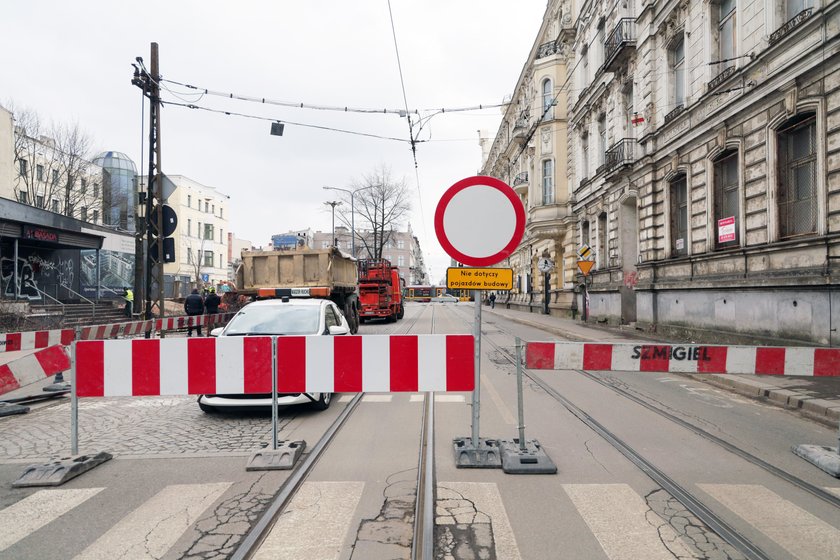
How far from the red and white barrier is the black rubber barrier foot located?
60 cm

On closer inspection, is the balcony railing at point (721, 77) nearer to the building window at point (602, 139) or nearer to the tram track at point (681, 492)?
the building window at point (602, 139)

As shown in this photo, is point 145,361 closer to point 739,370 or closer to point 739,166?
point 739,370

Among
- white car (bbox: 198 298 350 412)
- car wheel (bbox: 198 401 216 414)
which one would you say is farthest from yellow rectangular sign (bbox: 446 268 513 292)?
car wheel (bbox: 198 401 216 414)

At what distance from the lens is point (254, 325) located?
7.61 m

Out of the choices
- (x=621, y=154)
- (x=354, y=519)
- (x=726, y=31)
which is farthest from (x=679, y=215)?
(x=354, y=519)

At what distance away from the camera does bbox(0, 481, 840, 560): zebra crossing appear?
314cm

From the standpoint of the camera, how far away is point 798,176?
11859 millimetres

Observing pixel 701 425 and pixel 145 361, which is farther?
pixel 701 425

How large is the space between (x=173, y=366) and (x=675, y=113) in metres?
16.9

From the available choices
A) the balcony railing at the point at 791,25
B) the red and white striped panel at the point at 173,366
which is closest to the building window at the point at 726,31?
the balcony railing at the point at 791,25

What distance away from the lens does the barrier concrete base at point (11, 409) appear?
6956 millimetres

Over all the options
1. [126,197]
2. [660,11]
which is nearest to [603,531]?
[660,11]

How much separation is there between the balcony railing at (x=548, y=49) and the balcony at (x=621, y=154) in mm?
13203

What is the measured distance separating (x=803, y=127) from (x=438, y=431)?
1114 cm
